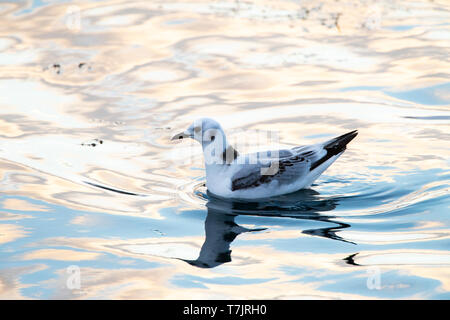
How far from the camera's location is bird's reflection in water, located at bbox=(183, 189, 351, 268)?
8.04m

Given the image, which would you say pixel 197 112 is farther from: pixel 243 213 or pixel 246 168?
pixel 243 213

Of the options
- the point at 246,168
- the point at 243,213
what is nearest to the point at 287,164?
the point at 246,168

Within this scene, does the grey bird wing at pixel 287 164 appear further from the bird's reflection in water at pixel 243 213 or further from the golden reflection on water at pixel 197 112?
the golden reflection on water at pixel 197 112

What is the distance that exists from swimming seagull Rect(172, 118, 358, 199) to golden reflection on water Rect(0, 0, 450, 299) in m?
0.40

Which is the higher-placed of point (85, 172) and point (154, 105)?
point (154, 105)

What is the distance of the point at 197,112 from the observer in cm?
1262

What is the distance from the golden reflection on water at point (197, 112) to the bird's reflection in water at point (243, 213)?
142 mm

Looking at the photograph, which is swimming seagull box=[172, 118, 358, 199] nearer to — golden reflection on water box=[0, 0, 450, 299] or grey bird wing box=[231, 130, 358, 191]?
grey bird wing box=[231, 130, 358, 191]

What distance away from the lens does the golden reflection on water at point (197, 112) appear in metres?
7.77

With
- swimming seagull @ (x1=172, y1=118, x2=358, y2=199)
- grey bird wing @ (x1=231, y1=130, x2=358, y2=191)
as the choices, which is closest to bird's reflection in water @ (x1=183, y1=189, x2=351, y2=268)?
swimming seagull @ (x1=172, y1=118, x2=358, y2=199)

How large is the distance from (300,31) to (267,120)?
4.58 m

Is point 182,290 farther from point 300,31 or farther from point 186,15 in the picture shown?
point 186,15
